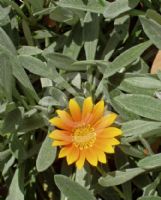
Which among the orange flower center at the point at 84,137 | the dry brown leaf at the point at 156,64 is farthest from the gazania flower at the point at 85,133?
the dry brown leaf at the point at 156,64

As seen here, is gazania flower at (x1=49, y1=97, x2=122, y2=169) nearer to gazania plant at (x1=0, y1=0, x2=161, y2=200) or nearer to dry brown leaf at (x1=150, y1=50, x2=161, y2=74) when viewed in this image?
gazania plant at (x1=0, y1=0, x2=161, y2=200)

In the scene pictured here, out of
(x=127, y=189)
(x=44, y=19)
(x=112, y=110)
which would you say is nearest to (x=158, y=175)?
(x=127, y=189)

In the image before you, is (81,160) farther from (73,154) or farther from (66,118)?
(66,118)

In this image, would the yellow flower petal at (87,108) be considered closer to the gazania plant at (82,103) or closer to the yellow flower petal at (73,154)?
the gazania plant at (82,103)

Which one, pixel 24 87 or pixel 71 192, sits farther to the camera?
pixel 24 87

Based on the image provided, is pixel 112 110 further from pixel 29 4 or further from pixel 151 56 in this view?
pixel 29 4

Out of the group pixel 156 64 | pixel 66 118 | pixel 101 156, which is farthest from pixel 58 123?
pixel 156 64
